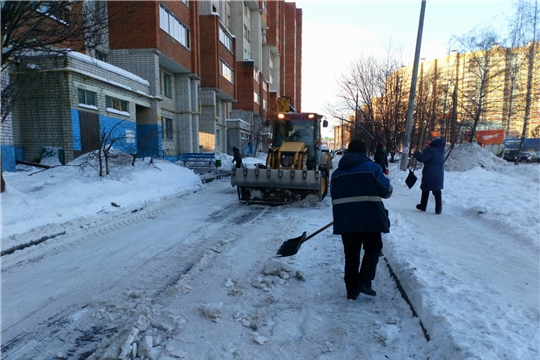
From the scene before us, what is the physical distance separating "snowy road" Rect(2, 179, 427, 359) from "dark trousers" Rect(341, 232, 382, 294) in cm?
22

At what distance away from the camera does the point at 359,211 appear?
3348 millimetres


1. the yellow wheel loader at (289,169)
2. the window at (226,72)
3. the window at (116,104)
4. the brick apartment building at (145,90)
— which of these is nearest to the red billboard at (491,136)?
the brick apartment building at (145,90)

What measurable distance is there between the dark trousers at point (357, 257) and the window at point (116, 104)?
1571 centimetres

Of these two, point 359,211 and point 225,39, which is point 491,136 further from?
point 359,211

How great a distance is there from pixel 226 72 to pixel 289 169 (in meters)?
24.0

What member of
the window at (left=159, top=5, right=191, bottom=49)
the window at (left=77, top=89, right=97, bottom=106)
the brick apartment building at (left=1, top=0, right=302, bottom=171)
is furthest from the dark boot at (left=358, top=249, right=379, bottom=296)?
the window at (left=159, top=5, right=191, bottom=49)

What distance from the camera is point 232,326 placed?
2963 mm

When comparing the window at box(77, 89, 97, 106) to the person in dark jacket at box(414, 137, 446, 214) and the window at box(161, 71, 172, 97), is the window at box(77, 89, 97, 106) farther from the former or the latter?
the person in dark jacket at box(414, 137, 446, 214)

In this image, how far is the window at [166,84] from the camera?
22.2 m

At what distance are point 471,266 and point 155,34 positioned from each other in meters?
19.1

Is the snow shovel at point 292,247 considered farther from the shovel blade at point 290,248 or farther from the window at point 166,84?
the window at point 166,84

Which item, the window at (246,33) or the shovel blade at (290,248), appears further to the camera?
the window at (246,33)

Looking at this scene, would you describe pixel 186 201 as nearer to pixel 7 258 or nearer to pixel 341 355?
pixel 7 258

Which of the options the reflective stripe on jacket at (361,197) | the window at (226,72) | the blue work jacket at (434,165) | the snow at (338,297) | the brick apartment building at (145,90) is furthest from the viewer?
the window at (226,72)
